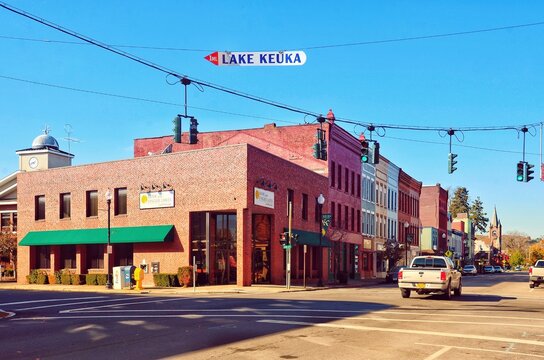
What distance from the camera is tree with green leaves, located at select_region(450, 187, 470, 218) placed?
175125 millimetres

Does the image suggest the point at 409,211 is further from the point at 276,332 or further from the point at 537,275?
the point at 276,332

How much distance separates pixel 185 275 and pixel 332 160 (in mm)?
18902

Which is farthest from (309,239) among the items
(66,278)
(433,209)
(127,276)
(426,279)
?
(433,209)

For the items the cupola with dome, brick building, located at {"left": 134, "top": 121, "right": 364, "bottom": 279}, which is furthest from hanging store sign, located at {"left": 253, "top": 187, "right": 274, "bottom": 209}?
the cupola with dome

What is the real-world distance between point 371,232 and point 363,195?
5163 mm

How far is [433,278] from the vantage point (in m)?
25.2

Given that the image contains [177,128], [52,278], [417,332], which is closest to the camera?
[417,332]

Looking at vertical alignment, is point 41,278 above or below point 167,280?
below

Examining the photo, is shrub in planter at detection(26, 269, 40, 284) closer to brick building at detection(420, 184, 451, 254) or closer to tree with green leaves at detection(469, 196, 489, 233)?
brick building at detection(420, 184, 451, 254)

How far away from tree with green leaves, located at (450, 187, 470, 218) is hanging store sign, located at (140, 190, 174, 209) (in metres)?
145

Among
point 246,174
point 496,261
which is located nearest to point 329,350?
point 246,174

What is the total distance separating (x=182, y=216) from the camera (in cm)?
4022

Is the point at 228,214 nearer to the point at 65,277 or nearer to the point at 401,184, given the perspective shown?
the point at 65,277

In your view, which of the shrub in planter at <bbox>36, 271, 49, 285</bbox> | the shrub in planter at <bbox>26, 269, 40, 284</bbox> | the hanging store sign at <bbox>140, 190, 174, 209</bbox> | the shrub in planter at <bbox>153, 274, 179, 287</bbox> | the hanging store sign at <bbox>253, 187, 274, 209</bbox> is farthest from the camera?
the shrub in planter at <bbox>26, 269, 40, 284</bbox>
